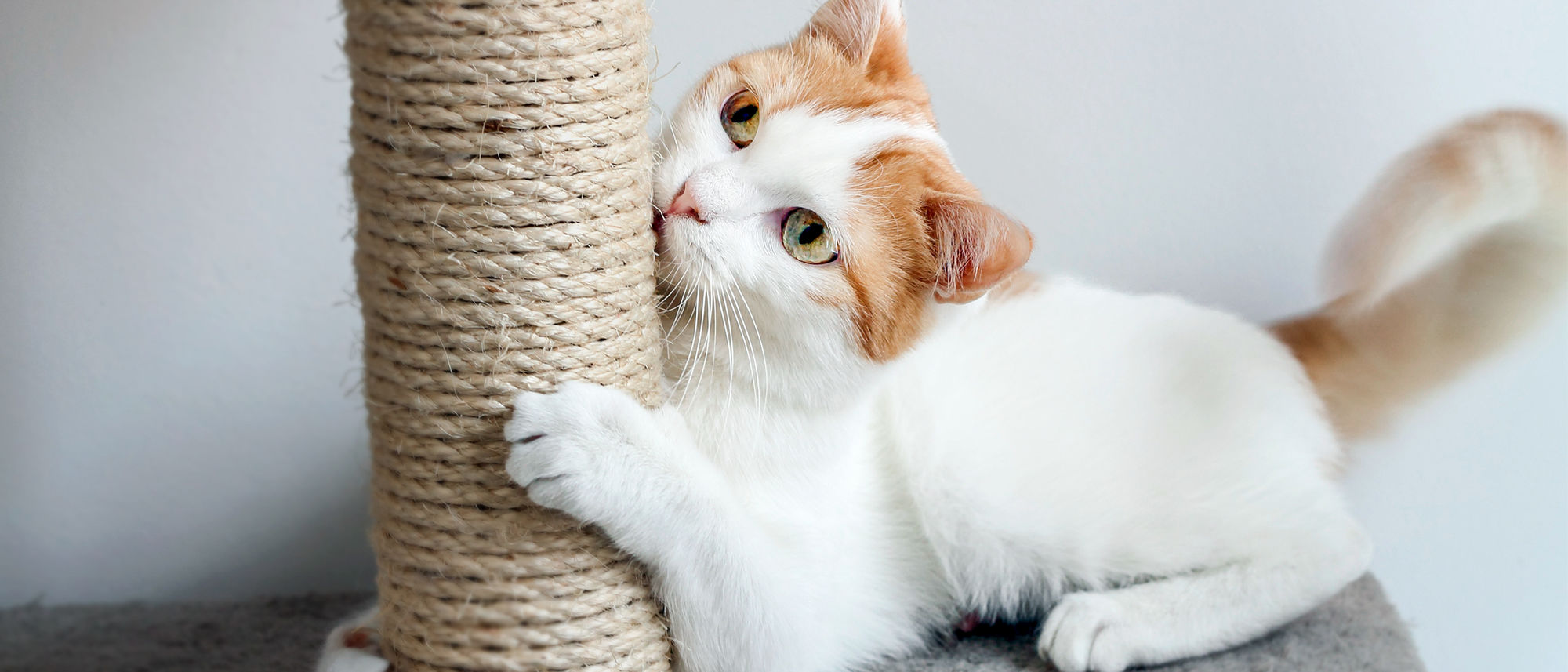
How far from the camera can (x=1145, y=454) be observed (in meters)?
1.08

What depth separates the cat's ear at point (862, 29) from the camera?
935 millimetres

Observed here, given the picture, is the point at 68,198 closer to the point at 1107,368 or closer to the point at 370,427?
the point at 370,427

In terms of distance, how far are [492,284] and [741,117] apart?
0.87 feet

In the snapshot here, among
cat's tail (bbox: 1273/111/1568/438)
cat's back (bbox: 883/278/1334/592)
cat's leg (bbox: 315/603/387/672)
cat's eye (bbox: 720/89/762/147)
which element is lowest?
cat's leg (bbox: 315/603/387/672)

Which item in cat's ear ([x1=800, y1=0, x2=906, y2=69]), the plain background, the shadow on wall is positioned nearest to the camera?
cat's ear ([x1=800, y1=0, x2=906, y2=69])

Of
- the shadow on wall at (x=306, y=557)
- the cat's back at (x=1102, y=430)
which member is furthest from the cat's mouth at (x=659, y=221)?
the shadow on wall at (x=306, y=557)

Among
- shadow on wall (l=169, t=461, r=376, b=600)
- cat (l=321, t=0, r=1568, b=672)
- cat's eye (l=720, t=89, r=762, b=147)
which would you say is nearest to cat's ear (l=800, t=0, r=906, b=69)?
cat (l=321, t=0, r=1568, b=672)

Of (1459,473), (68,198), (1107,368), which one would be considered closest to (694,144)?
(1107,368)

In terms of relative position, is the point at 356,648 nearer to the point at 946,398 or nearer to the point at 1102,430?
the point at 946,398

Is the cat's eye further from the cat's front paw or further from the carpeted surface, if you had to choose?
the carpeted surface

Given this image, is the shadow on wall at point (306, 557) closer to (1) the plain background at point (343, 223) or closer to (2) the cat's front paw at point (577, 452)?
(1) the plain background at point (343, 223)

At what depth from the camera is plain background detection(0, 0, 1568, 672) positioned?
1.32 meters

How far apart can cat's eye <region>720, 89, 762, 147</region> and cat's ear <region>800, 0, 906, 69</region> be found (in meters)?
0.12

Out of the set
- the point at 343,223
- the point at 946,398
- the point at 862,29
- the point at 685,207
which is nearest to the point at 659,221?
the point at 685,207
